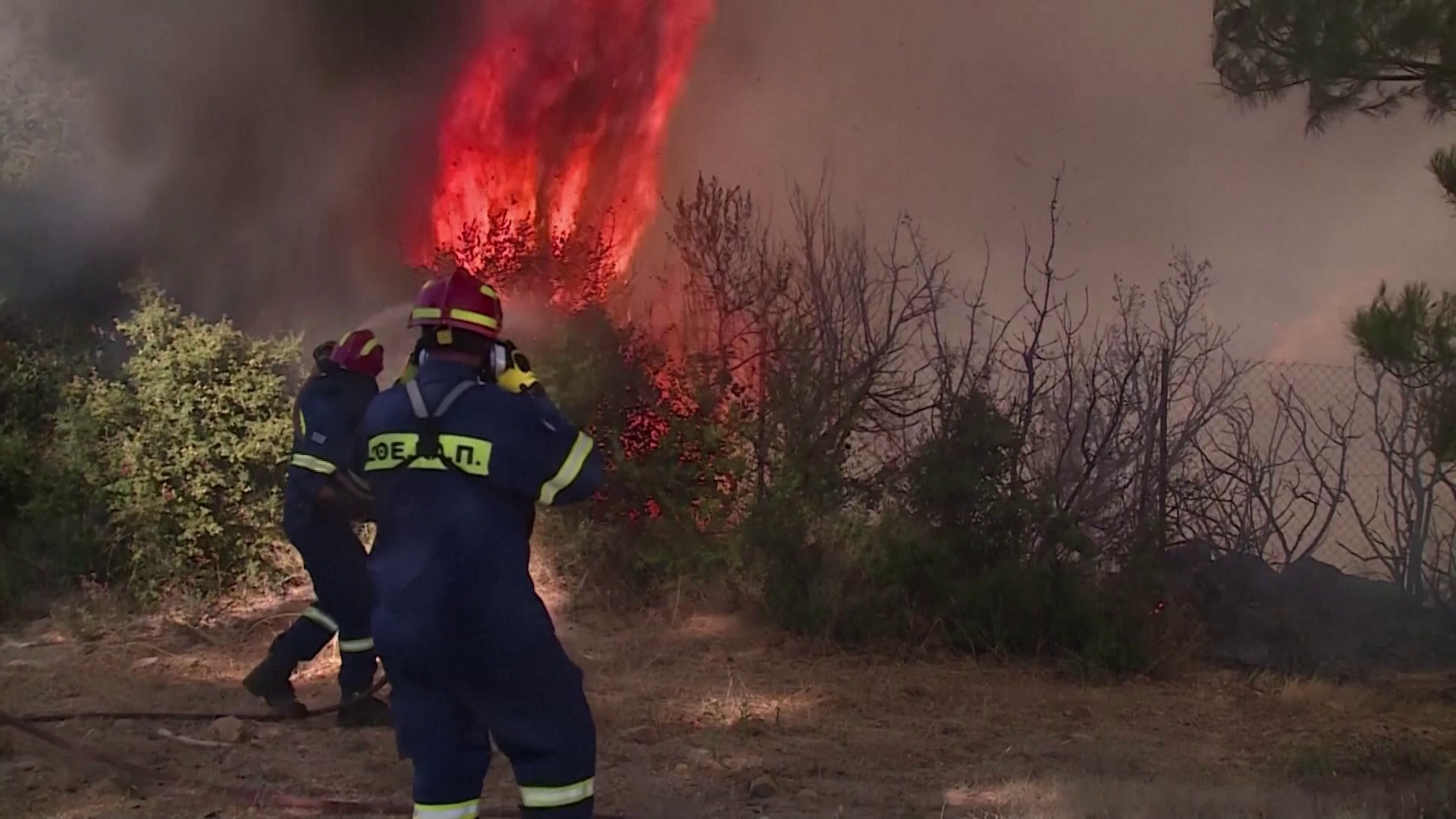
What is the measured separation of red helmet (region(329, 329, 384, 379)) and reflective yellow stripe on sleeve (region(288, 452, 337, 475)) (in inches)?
A: 16.4

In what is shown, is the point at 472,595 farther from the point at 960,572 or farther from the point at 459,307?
the point at 960,572

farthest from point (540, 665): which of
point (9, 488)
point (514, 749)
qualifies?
point (9, 488)

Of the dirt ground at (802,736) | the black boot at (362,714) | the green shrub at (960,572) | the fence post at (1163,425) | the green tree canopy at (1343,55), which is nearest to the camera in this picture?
the dirt ground at (802,736)

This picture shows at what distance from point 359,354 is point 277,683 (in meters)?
1.63

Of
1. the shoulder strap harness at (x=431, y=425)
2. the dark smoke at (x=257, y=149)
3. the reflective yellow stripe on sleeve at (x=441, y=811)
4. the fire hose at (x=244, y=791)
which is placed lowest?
the fire hose at (x=244, y=791)

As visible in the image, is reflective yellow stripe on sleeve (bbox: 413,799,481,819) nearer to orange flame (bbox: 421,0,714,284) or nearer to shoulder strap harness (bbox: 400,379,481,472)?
shoulder strap harness (bbox: 400,379,481,472)

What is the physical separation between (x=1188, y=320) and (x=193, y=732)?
22.9 feet

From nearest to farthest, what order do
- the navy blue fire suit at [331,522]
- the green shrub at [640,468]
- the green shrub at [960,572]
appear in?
the navy blue fire suit at [331,522] → the green shrub at [960,572] → the green shrub at [640,468]

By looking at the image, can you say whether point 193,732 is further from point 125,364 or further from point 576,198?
point 576,198

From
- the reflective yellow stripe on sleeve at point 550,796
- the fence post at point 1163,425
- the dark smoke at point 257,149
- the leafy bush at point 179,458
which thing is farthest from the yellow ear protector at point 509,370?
the dark smoke at point 257,149

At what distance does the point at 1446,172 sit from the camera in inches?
186

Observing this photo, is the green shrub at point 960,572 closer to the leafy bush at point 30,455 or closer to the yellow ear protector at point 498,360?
the yellow ear protector at point 498,360

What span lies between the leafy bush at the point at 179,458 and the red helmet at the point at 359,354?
3014 mm

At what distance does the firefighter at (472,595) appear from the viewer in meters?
3.14
